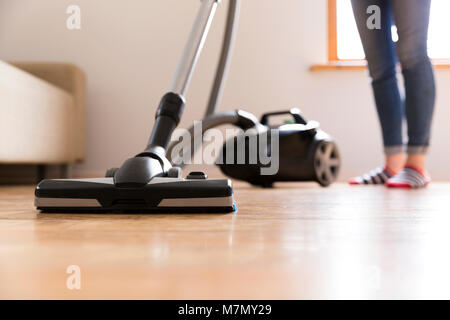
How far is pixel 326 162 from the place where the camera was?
191 centimetres

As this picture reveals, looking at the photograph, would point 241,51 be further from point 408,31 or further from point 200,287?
point 200,287

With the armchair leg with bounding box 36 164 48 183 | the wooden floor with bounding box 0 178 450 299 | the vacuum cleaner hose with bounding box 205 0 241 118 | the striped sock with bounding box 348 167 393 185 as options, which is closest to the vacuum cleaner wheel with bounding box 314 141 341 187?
the striped sock with bounding box 348 167 393 185

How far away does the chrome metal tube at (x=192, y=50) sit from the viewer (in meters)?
0.97

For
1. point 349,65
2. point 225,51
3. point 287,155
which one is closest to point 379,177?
point 287,155

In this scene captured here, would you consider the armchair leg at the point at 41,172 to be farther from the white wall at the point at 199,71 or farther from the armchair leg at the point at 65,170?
the white wall at the point at 199,71

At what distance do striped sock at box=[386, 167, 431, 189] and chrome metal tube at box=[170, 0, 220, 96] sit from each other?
85 centimetres

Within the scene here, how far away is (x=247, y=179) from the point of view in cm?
185

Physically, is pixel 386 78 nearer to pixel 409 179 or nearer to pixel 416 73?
pixel 416 73

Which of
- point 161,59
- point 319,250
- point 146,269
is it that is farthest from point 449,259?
point 161,59

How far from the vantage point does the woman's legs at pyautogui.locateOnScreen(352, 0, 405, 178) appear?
67.4 inches

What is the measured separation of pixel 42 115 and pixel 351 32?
5.69 feet

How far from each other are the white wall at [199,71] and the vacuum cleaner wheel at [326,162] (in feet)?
2.50

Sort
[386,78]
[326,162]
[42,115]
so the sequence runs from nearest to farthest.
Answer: [386,78] < [326,162] < [42,115]

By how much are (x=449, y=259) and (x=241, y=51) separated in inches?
99.2
